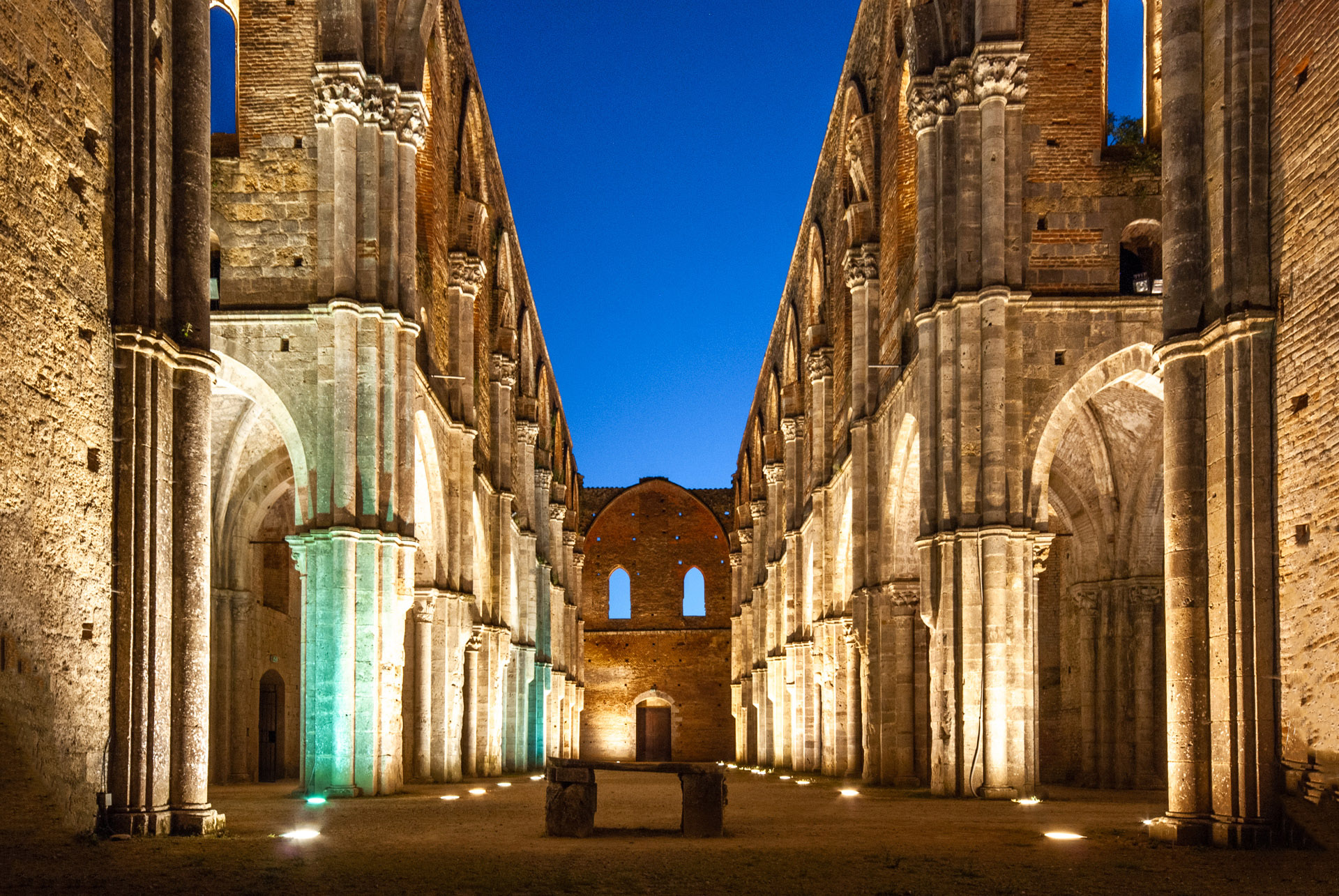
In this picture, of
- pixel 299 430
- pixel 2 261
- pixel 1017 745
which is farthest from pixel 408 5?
pixel 1017 745

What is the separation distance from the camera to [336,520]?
60.6 ft

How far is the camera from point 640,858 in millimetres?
10672

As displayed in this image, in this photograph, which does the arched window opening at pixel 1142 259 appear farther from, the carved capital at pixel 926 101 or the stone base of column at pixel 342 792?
the stone base of column at pixel 342 792

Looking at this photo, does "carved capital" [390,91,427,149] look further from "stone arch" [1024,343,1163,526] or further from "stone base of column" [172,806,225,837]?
"stone base of column" [172,806,225,837]

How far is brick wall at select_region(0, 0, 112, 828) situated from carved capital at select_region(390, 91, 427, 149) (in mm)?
8514

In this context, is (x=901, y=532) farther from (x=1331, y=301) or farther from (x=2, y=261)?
(x=2, y=261)

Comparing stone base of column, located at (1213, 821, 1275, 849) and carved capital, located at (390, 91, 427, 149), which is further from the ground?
carved capital, located at (390, 91, 427, 149)

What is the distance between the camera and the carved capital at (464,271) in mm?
26594

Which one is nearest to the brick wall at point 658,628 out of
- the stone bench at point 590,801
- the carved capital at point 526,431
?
the carved capital at point 526,431

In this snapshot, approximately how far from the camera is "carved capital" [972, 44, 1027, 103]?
727 inches

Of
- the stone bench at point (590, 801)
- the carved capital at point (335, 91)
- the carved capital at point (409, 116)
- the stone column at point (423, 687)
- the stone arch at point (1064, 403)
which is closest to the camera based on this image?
the stone bench at point (590, 801)

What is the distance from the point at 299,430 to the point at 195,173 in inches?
269

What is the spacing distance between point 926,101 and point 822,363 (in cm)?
1331

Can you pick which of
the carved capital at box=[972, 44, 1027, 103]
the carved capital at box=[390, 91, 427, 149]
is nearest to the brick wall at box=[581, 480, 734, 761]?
the carved capital at box=[390, 91, 427, 149]
